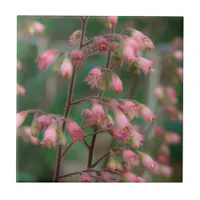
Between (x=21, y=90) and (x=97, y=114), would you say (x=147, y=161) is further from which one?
(x=21, y=90)

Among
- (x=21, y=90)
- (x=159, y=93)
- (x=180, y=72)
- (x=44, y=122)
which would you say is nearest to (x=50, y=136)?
(x=44, y=122)

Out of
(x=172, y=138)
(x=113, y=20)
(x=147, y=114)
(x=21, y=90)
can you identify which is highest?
(x=113, y=20)

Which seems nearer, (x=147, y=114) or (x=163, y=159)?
(x=147, y=114)

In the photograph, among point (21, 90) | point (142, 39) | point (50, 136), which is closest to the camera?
point (50, 136)

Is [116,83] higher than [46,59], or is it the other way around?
[46,59]

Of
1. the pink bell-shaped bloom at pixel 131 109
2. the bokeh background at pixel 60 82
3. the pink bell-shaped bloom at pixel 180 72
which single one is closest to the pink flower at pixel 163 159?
the bokeh background at pixel 60 82
